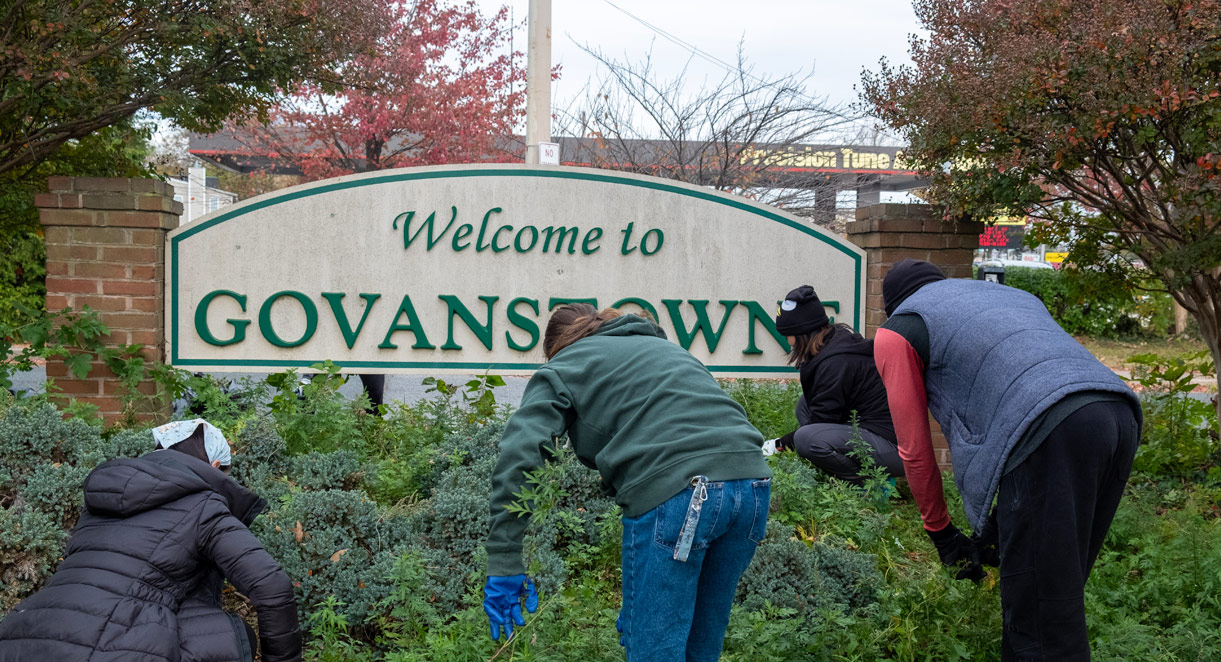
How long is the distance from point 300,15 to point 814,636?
4081 millimetres

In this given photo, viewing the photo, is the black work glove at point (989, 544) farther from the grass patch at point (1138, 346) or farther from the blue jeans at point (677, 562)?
the grass patch at point (1138, 346)

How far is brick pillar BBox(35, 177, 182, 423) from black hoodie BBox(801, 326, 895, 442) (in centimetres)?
336

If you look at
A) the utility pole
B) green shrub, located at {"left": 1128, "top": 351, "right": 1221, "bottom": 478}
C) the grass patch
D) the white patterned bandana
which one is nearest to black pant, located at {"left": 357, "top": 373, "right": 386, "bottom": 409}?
the utility pole

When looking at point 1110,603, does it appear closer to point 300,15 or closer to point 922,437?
point 922,437

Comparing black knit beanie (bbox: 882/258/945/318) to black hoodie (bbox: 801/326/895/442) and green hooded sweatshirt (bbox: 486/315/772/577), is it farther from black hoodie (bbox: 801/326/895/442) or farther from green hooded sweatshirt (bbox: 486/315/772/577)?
black hoodie (bbox: 801/326/895/442)

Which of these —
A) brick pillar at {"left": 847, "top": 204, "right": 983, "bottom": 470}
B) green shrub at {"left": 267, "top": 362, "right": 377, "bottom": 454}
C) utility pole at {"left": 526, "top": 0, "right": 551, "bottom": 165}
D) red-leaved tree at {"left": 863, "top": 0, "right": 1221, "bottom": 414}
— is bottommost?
green shrub at {"left": 267, "top": 362, "right": 377, "bottom": 454}

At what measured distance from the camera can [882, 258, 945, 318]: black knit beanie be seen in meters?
3.10

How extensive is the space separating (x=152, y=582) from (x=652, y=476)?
1.37 meters

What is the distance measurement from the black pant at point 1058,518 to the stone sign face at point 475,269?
9.65ft

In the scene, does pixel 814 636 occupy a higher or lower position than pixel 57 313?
lower

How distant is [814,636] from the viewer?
319 centimetres

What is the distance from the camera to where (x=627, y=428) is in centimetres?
242

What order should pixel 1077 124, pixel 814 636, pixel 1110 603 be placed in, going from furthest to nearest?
pixel 1077 124 < pixel 1110 603 < pixel 814 636

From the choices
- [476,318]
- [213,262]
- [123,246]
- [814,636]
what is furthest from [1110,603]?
[123,246]
